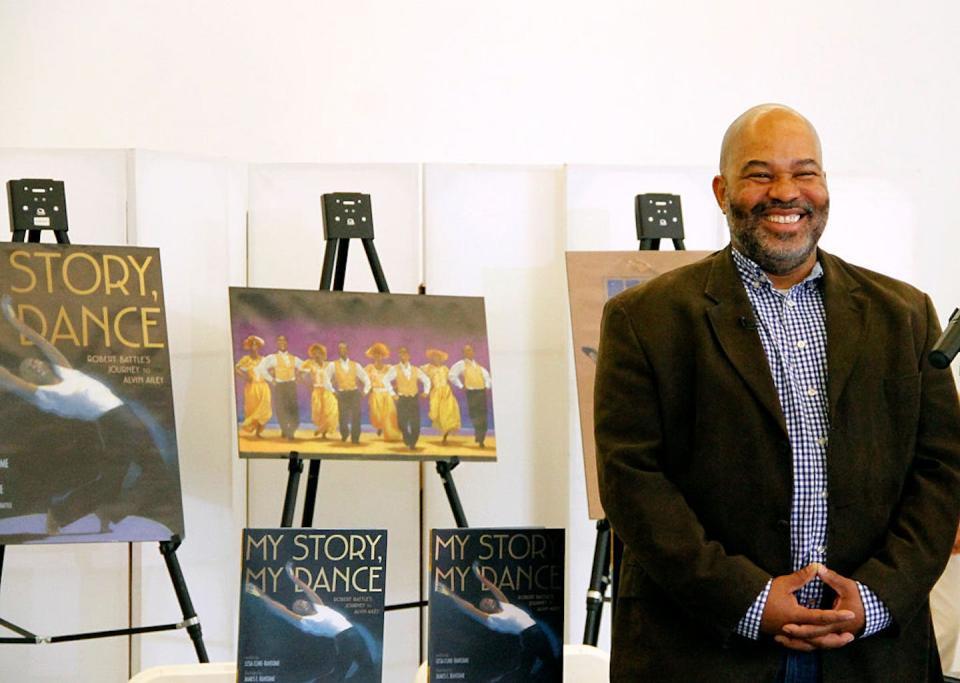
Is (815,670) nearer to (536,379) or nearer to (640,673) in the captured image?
(640,673)

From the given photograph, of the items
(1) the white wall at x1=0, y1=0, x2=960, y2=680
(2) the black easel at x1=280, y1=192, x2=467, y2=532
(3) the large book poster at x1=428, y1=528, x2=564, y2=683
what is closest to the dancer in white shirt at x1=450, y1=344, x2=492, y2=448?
(2) the black easel at x1=280, y1=192, x2=467, y2=532

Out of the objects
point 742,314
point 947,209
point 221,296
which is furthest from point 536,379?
point 742,314

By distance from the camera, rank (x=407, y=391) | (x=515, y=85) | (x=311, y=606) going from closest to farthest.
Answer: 1. (x=311, y=606)
2. (x=407, y=391)
3. (x=515, y=85)

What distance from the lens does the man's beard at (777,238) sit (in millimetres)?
2047

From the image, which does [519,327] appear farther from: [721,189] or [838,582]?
[838,582]

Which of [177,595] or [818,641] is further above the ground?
[818,641]

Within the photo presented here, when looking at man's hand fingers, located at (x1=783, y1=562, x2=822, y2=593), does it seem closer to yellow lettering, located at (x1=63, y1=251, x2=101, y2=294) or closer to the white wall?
yellow lettering, located at (x1=63, y1=251, x2=101, y2=294)

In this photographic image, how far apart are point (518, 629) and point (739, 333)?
71 centimetres

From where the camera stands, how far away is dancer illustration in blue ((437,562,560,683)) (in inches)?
93.7

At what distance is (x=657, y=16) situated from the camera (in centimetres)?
489

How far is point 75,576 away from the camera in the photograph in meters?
3.96

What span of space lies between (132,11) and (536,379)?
1.94 meters

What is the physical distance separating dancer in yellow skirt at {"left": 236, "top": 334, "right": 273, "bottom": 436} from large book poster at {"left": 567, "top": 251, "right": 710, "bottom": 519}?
85 centimetres

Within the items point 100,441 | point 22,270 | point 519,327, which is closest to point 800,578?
point 100,441
